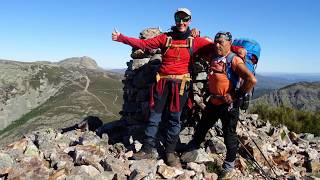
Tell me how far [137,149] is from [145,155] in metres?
0.61

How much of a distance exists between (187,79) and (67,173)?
390 cm

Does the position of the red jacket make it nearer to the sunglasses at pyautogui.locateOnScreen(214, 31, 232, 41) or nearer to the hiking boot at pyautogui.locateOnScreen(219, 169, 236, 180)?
the sunglasses at pyautogui.locateOnScreen(214, 31, 232, 41)

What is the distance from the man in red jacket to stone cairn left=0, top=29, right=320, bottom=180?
0.68 m

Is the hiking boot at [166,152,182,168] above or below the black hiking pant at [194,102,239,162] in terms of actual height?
below

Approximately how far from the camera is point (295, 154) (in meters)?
13.2

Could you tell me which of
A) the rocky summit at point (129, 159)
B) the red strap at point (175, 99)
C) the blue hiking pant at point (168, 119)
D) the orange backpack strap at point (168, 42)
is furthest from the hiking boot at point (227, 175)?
the orange backpack strap at point (168, 42)

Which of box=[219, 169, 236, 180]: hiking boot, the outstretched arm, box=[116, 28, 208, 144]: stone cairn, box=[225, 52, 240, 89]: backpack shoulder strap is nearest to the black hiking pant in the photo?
box=[219, 169, 236, 180]: hiking boot

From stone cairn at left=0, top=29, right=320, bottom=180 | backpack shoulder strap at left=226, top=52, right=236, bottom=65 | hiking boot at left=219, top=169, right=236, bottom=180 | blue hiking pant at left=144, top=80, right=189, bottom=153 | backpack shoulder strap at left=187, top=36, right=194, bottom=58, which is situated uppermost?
backpack shoulder strap at left=187, top=36, right=194, bottom=58

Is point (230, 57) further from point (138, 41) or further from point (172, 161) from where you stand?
point (172, 161)

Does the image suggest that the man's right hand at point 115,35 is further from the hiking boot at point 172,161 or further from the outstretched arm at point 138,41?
the hiking boot at point 172,161

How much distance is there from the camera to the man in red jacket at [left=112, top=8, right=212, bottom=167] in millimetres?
10305

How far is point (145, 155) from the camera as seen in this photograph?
34.8 ft

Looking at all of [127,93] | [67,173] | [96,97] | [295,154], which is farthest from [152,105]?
[96,97]

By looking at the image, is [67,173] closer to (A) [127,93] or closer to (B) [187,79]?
(B) [187,79]
